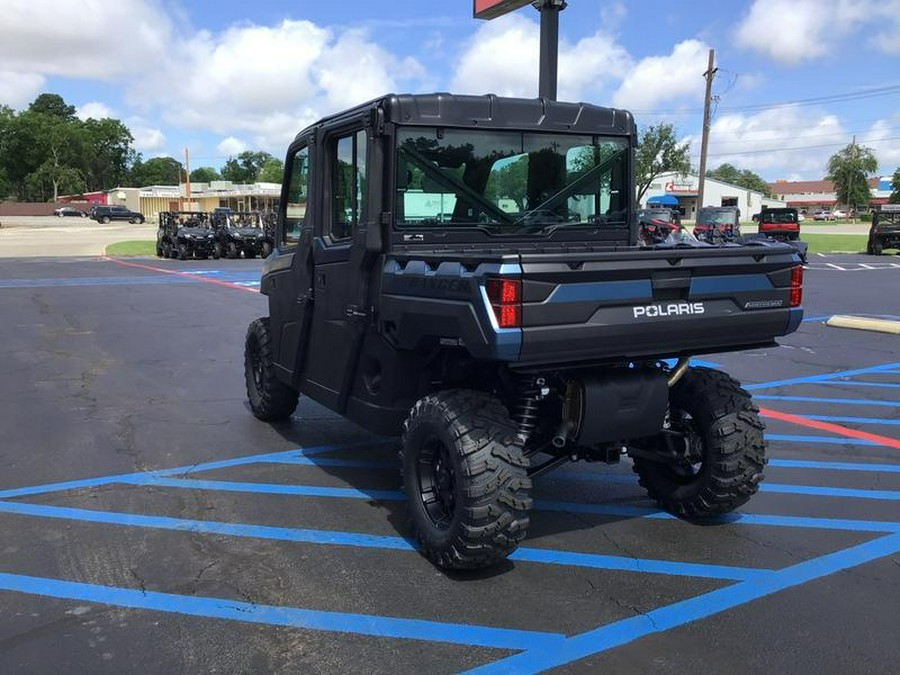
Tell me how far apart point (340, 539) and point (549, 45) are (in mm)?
11942

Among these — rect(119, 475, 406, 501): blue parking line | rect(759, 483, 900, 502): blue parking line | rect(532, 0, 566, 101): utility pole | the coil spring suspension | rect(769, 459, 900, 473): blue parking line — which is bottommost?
rect(119, 475, 406, 501): blue parking line

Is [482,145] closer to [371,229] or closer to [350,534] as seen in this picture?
[371,229]

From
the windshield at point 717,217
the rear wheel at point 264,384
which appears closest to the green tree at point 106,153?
the windshield at point 717,217

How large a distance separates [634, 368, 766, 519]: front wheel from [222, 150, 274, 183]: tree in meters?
154

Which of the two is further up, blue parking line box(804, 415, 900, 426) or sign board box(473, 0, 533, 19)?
sign board box(473, 0, 533, 19)

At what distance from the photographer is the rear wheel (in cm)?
629

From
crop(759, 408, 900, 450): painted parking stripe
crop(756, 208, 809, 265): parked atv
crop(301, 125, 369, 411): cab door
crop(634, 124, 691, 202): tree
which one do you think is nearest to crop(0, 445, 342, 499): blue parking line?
crop(301, 125, 369, 411): cab door

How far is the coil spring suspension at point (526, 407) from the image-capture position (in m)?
4.01

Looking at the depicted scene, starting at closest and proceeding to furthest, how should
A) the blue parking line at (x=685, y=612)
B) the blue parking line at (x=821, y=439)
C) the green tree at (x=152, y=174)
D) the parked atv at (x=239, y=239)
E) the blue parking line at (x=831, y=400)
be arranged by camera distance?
1. the blue parking line at (x=685, y=612)
2. the blue parking line at (x=821, y=439)
3. the blue parking line at (x=831, y=400)
4. the parked atv at (x=239, y=239)
5. the green tree at (x=152, y=174)

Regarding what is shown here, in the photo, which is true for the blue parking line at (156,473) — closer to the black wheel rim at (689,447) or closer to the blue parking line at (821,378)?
the black wheel rim at (689,447)

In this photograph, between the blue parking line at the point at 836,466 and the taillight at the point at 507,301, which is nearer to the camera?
the taillight at the point at 507,301

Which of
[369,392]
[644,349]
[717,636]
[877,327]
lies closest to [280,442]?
[369,392]

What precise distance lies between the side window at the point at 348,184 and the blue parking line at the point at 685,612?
2504 mm

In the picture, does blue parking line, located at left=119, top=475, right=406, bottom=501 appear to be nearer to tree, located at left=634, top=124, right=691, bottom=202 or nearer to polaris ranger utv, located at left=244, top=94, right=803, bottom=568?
polaris ranger utv, located at left=244, top=94, right=803, bottom=568
